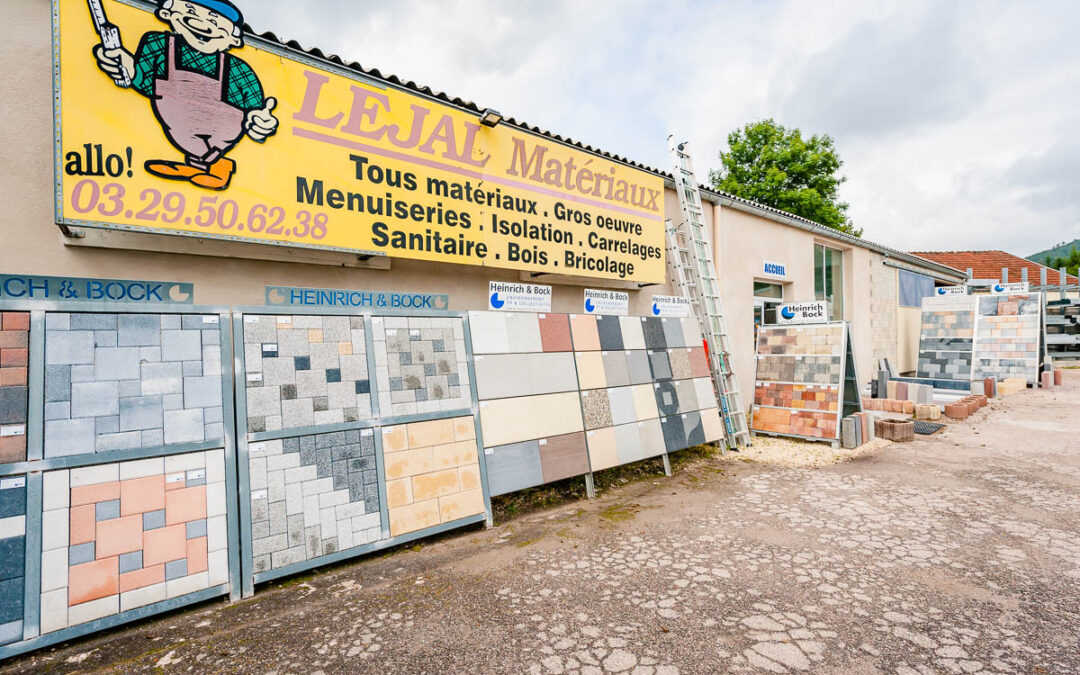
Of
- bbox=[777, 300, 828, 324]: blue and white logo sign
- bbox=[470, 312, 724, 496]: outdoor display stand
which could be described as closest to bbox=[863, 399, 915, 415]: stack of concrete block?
bbox=[777, 300, 828, 324]: blue and white logo sign

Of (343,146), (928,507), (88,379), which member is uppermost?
(343,146)

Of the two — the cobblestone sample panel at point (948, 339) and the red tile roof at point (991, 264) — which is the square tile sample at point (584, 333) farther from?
the red tile roof at point (991, 264)

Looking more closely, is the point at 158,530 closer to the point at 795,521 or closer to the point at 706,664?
the point at 706,664

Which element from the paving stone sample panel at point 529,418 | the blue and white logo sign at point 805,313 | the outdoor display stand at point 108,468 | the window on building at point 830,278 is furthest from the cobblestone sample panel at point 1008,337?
the outdoor display stand at point 108,468

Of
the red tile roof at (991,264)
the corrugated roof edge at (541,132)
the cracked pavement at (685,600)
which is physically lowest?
the cracked pavement at (685,600)

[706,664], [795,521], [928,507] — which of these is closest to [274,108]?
[706,664]

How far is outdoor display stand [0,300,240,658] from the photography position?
2.54 meters

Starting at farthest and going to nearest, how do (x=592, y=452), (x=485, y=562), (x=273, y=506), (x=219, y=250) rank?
(x=592, y=452)
(x=219, y=250)
(x=485, y=562)
(x=273, y=506)

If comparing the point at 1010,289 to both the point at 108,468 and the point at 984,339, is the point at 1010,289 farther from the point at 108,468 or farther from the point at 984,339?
the point at 108,468

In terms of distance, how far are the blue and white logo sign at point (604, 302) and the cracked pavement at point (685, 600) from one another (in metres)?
2.61

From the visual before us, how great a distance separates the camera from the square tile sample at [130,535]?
2.58 m

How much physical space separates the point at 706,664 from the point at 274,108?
5100 mm

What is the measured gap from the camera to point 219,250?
4051 mm

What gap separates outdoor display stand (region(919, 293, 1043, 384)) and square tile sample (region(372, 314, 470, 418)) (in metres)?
14.8
